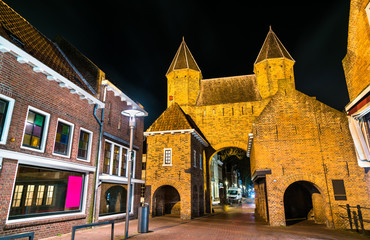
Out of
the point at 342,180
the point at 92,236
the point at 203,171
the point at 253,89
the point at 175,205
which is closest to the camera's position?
the point at 92,236

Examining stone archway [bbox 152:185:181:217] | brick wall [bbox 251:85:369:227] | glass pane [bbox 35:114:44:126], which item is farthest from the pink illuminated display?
brick wall [bbox 251:85:369:227]

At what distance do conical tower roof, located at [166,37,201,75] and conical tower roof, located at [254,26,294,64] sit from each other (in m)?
7.55

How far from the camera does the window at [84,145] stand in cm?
1221

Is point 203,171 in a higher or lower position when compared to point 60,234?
higher

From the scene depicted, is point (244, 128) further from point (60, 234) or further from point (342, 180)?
point (60, 234)

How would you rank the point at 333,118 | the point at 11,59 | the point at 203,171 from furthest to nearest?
the point at 203,171
the point at 333,118
the point at 11,59

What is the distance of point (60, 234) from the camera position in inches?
399

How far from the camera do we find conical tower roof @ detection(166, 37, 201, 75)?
2717 cm

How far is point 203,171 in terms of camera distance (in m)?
23.3

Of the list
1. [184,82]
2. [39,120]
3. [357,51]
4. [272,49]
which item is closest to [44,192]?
[39,120]

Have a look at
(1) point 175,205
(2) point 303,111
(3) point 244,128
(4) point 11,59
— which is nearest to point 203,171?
(1) point 175,205

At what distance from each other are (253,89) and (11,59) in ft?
74.5

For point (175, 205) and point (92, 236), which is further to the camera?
point (175, 205)

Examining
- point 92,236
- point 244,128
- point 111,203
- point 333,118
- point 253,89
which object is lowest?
point 92,236
